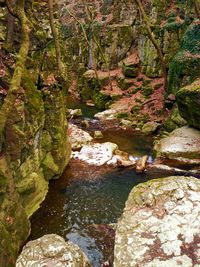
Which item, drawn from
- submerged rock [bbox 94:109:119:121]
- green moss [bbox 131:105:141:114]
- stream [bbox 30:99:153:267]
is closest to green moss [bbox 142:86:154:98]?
green moss [bbox 131:105:141:114]

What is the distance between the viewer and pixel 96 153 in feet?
49.2

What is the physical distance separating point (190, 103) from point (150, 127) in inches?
174

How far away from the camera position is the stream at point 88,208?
8610mm

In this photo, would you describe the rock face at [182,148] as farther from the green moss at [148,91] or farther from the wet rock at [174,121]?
the green moss at [148,91]

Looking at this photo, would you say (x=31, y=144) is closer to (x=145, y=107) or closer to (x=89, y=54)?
(x=145, y=107)

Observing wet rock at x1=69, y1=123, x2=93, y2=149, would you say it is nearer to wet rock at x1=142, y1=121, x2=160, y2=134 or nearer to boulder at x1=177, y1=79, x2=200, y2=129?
wet rock at x1=142, y1=121, x2=160, y2=134

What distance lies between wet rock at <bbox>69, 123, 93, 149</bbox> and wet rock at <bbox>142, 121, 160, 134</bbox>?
11.9 feet

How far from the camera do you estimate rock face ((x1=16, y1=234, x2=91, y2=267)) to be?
5895 millimetres

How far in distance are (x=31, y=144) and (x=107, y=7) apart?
2723 cm

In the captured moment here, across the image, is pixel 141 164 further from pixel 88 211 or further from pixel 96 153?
pixel 88 211

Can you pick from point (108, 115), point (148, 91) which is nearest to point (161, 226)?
point (108, 115)

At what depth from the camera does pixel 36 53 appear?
11.1 metres

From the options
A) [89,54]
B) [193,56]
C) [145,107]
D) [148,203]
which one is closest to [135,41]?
[89,54]

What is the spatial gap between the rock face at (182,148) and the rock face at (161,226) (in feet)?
25.0
